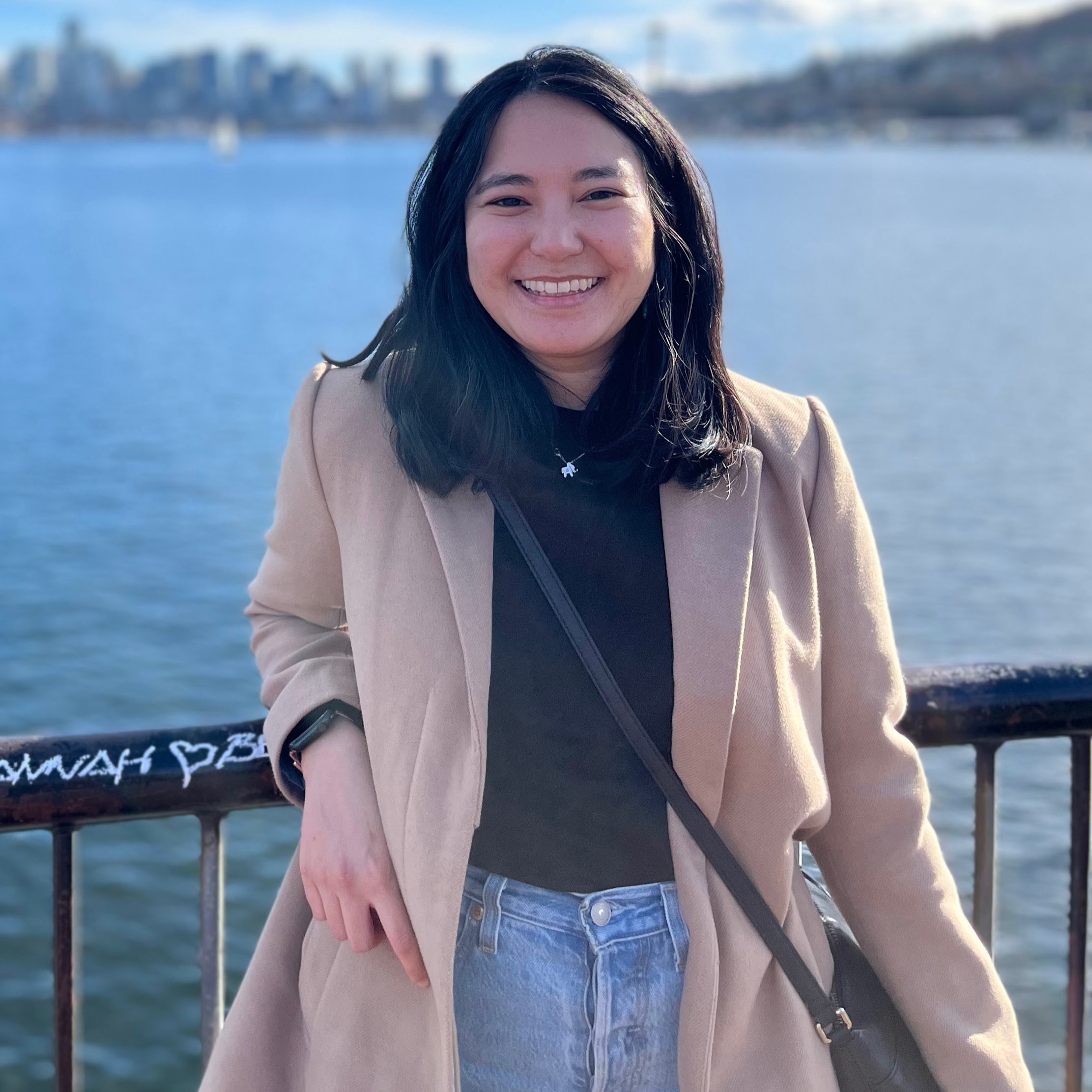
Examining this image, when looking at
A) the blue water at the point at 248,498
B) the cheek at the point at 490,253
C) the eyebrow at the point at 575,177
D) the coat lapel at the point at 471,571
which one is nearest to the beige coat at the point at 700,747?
the coat lapel at the point at 471,571

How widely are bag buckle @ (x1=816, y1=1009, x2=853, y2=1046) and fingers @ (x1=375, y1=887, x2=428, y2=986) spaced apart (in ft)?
1.74

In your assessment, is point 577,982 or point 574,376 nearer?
point 577,982

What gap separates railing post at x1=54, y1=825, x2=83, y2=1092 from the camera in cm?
194

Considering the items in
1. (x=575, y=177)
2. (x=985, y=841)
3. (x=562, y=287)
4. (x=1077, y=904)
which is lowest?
(x=1077, y=904)

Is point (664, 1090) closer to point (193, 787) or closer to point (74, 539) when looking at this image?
point (193, 787)

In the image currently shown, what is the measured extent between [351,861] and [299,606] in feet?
1.27

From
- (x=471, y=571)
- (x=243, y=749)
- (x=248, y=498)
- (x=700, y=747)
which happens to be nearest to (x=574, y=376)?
(x=471, y=571)

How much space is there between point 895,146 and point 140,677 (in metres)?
200

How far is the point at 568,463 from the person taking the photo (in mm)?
1884

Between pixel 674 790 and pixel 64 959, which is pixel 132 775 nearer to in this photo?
pixel 64 959

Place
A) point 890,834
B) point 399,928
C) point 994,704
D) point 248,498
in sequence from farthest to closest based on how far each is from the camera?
point 248,498 → point 994,704 → point 890,834 → point 399,928

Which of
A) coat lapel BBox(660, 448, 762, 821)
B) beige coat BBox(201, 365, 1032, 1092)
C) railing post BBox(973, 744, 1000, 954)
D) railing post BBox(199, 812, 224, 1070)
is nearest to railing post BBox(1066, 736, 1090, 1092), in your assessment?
railing post BBox(973, 744, 1000, 954)

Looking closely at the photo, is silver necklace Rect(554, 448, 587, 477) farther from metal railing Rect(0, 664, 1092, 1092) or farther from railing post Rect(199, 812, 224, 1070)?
railing post Rect(199, 812, 224, 1070)

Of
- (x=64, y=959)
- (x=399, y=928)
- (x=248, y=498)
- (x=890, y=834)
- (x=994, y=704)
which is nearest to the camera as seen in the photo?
(x=399, y=928)
